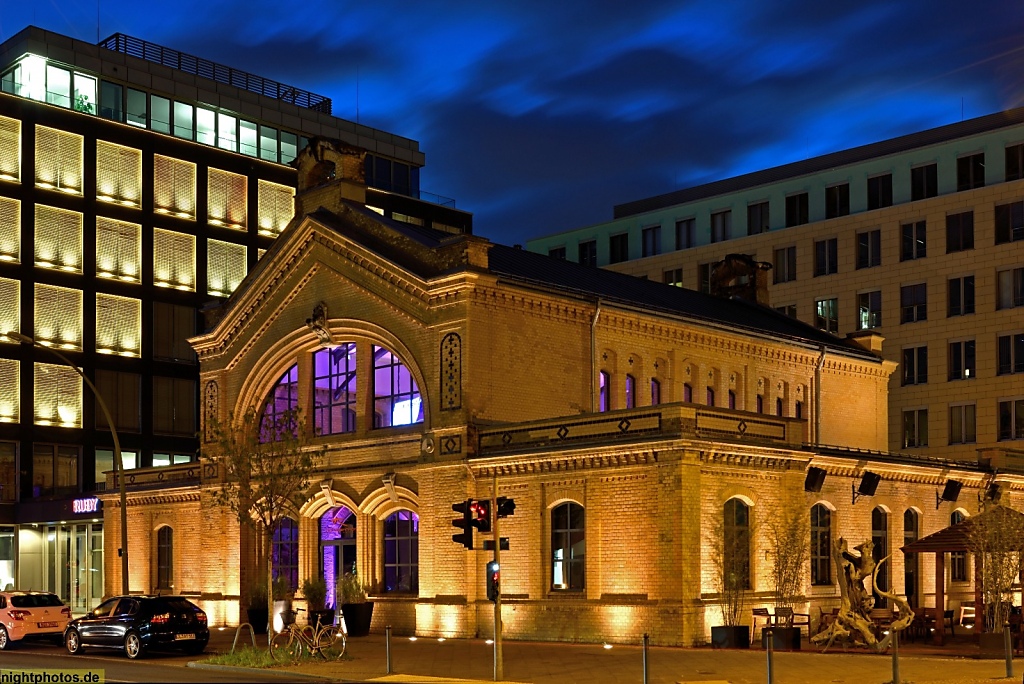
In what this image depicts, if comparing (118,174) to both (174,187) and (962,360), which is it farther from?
(962,360)

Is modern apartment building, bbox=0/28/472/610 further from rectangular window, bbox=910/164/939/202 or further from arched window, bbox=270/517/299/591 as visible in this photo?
rectangular window, bbox=910/164/939/202

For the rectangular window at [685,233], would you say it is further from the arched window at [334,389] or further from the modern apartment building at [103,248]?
the arched window at [334,389]

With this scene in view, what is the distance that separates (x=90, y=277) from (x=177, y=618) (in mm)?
37272

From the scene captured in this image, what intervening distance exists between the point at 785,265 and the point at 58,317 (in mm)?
36728

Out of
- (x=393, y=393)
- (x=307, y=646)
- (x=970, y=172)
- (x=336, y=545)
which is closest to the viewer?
(x=307, y=646)

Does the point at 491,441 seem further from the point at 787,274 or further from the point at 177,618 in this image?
the point at 787,274

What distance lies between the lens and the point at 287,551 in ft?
149

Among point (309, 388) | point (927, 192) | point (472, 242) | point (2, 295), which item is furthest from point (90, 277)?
point (927, 192)

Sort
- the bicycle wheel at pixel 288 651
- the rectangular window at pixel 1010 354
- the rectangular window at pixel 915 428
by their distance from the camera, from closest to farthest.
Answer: the bicycle wheel at pixel 288 651
the rectangular window at pixel 1010 354
the rectangular window at pixel 915 428

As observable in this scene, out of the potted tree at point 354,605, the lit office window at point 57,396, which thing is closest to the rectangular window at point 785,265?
the lit office window at point 57,396

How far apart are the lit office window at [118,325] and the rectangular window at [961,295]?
3992 cm

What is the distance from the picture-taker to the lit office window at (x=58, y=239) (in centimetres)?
6612

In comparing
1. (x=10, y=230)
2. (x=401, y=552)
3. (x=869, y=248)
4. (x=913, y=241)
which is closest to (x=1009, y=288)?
(x=913, y=241)

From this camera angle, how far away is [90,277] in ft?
223
